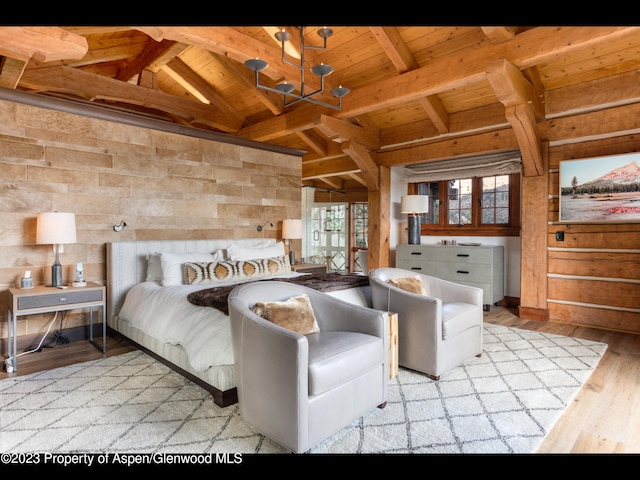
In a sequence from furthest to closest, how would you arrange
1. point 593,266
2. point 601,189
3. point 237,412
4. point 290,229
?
point 290,229
point 593,266
point 601,189
point 237,412

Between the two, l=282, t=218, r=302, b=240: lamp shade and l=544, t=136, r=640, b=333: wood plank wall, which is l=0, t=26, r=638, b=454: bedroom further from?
l=282, t=218, r=302, b=240: lamp shade

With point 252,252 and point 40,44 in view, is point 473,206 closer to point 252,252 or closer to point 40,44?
point 252,252

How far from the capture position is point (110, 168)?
3.82 m

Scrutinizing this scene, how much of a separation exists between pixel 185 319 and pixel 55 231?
4.90 ft

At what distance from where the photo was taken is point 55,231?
10.4 feet

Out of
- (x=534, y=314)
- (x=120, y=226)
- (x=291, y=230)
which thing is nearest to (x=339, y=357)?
(x=120, y=226)

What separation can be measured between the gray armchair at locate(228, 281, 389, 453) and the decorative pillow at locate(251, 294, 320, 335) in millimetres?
65

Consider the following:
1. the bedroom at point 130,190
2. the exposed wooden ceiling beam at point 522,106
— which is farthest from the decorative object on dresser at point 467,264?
the exposed wooden ceiling beam at point 522,106

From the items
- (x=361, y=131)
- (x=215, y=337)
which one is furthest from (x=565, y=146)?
(x=215, y=337)

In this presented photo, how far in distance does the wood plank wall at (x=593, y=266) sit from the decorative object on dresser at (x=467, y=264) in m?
0.63

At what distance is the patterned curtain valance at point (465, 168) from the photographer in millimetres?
4859

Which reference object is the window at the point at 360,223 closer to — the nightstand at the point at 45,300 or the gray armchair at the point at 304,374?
the nightstand at the point at 45,300
